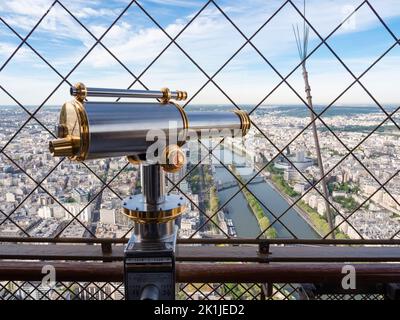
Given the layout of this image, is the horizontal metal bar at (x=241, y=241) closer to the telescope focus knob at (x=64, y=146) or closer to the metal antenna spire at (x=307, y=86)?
the metal antenna spire at (x=307, y=86)

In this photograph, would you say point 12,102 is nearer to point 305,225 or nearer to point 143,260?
point 143,260

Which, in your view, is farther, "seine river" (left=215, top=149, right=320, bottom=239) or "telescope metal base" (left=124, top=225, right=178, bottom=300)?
"seine river" (left=215, top=149, right=320, bottom=239)

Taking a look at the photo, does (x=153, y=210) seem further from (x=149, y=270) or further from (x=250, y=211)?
(x=250, y=211)

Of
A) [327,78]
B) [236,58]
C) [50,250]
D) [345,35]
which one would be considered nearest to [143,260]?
[50,250]

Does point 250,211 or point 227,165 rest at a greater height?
point 227,165

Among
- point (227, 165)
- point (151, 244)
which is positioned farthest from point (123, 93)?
point (227, 165)

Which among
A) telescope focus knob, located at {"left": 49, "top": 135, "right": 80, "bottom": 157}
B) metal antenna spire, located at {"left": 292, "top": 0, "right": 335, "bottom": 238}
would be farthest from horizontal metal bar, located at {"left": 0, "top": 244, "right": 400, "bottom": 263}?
telescope focus knob, located at {"left": 49, "top": 135, "right": 80, "bottom": 157}

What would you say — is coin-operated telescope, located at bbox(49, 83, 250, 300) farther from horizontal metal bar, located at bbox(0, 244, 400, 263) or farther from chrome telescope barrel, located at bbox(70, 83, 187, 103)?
horizontal metal bar, located at bbox(0, 244, 400, 263)
